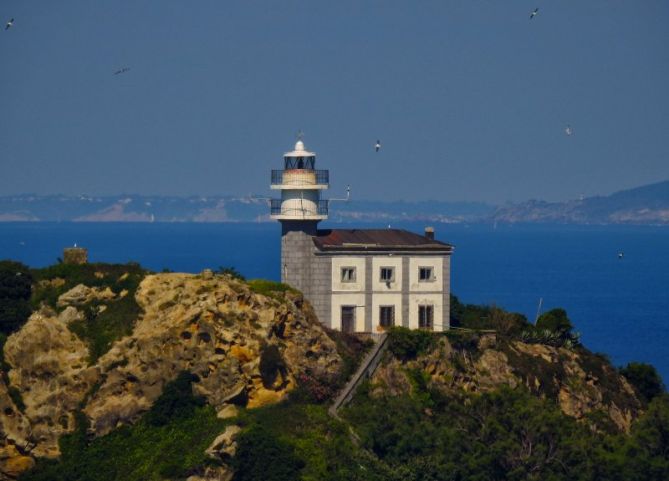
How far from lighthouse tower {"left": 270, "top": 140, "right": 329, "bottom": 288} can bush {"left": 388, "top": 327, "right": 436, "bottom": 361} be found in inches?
200

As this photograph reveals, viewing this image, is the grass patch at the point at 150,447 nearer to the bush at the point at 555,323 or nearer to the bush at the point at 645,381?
the bush at the point at 555,323

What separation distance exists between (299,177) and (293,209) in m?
1.39

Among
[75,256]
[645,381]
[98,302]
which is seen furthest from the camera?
[645,381]

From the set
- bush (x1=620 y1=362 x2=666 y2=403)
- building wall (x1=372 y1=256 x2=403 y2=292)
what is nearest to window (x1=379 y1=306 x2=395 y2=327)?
building wall (x1=372 y1=256 x2=403 y2=292)

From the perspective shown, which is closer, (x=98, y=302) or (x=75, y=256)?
(x=98, y=302)

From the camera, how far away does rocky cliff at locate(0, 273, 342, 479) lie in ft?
200

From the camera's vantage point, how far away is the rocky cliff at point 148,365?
60.9m

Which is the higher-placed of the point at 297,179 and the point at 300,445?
the point at 297,179

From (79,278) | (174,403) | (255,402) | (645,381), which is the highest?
(79,278)

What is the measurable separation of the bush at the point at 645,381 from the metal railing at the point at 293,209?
1561 cm

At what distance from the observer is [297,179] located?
227 feet

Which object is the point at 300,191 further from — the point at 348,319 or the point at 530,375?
the point at 530,375

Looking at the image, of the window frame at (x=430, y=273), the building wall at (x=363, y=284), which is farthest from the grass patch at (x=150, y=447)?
the window frame at (x=430, y=273)

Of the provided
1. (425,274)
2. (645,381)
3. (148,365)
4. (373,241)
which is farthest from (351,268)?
(645,381)
